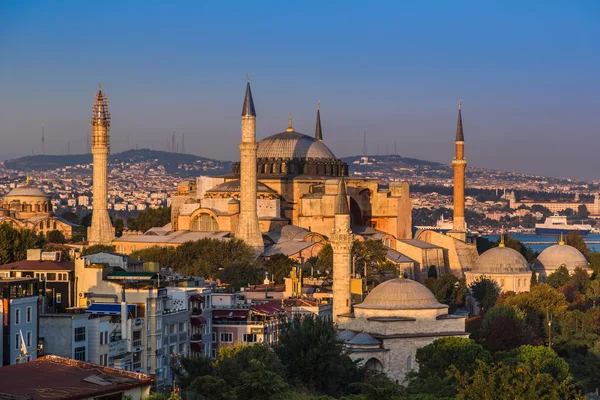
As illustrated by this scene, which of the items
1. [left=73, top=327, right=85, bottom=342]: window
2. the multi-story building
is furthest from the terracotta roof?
[left=73, top=327, right=85, bottom=342]: window

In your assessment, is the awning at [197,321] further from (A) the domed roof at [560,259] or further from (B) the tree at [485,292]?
(A) the domed roof at [560,259]

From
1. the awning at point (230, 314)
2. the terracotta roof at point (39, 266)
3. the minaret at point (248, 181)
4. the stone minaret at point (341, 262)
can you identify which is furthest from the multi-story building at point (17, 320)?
the minaret at point (248, 181)

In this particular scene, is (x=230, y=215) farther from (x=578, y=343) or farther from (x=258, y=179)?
(x=578, y=343)

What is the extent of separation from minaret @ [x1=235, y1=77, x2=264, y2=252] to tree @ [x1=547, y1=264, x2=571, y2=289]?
13.2 metres

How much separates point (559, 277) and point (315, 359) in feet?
122

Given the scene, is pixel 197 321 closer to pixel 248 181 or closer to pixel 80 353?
pixel 80 353

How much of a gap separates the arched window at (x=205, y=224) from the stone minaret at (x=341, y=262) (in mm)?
22703

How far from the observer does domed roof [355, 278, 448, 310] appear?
157 feet

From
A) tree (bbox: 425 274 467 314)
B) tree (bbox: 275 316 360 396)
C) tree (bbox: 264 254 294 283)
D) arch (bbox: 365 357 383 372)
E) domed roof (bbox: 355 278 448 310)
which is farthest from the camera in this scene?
tree (bbox: 425 274 467 314)

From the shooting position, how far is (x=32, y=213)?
95875mm

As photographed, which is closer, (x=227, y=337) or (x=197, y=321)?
Answer: (x=197, y=321)

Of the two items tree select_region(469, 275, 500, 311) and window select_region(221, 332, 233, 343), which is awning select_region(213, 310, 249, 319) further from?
tree select_region(469, 275, 500, 311)

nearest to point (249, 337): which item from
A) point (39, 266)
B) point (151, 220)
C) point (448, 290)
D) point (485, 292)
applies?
point (39, 266)

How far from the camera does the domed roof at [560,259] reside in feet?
257
